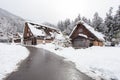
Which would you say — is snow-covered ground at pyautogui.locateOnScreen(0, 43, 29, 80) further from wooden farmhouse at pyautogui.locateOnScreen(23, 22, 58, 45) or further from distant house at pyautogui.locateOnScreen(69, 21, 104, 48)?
wooden farmhouse at pyautogui.locateOnScreen(23, 22, 58, 45)

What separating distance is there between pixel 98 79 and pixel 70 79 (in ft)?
5.34

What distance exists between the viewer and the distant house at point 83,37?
42.9 m

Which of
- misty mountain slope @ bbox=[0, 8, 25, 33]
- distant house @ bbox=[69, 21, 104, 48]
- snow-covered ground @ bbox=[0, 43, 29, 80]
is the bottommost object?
snow-covered ground @ bbox=[0, 43, 29, 80]

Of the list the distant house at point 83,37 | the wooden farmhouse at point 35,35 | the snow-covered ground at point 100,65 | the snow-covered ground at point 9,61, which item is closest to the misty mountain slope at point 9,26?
the wooden farmhouse at point 35,35

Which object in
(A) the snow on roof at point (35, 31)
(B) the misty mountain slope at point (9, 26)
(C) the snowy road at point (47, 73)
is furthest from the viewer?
(B) the misty mountain slope at point (9, 26)

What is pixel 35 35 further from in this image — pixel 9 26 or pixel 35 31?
pixel 9 26

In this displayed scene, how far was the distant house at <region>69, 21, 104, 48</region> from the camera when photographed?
42906 millimetres

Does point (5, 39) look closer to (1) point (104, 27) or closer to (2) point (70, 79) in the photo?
(1) point (104, 27)

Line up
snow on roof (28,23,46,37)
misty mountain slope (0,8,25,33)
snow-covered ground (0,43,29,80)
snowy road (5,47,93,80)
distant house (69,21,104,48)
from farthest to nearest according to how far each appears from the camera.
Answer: misty mountain slope (0,8,25,33), snow on roof (28,23,46,37), distant house (69,21,104,48), snow-covered ground (0,43,29,80), snowy road (5,47,93,80)

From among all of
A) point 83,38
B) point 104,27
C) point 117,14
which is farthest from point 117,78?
point 117,14

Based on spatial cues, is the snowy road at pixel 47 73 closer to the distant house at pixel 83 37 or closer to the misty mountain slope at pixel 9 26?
the distant house at pixel 83 37

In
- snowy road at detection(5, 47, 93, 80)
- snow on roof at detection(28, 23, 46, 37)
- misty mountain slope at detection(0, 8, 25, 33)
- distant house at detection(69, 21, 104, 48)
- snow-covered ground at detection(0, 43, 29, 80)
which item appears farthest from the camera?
misty mountain slope at detection(0, 8, 25, 33)

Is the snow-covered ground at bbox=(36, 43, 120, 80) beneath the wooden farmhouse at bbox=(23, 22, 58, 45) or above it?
beneath

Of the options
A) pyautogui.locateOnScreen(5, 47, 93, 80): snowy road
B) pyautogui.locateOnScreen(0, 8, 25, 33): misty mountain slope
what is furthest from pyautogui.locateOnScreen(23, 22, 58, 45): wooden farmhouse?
pyautogui.locateOnScreen(5, 47, 93, 80): snowy road
